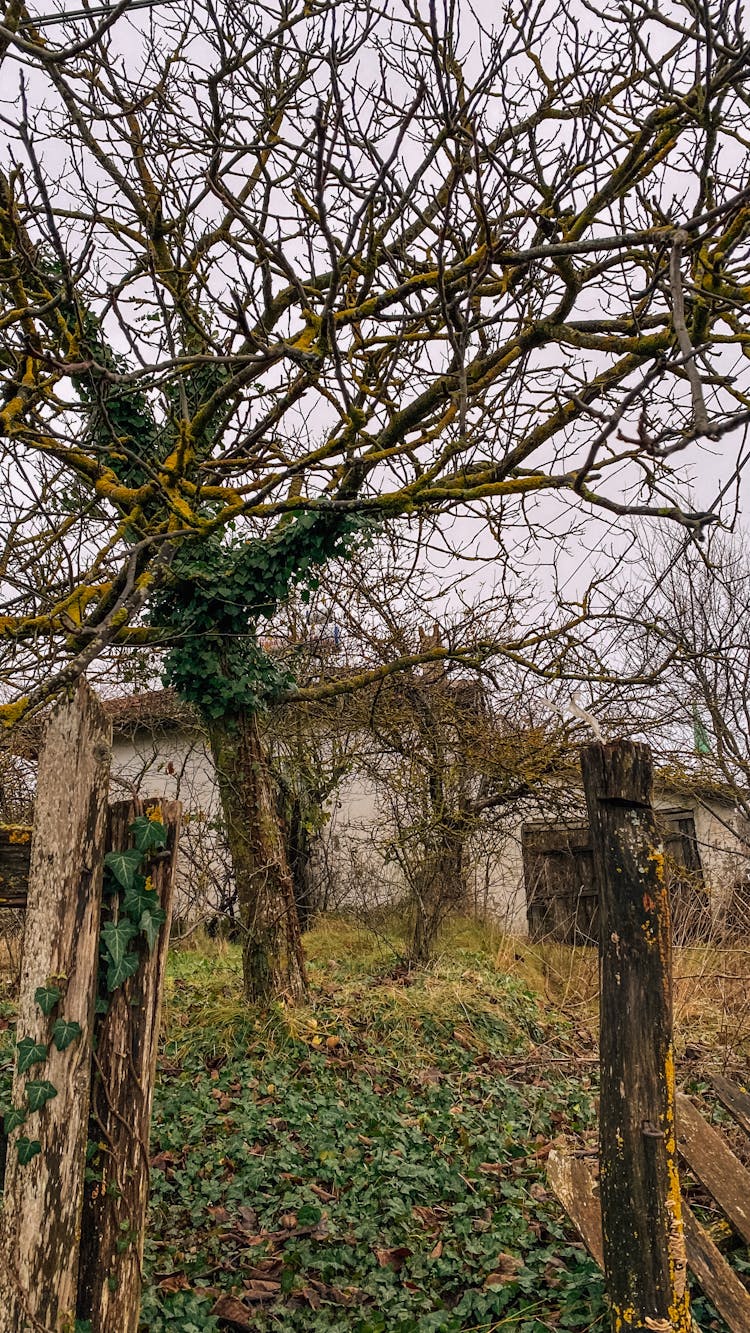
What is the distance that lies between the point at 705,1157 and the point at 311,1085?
3417 mm

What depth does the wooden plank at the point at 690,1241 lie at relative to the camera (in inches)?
123

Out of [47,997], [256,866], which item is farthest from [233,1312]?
[256,866]

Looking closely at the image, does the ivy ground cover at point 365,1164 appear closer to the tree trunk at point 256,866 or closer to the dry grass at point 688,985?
the tree trunk at point 256,866

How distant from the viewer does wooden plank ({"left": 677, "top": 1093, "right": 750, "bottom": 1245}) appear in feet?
12.1

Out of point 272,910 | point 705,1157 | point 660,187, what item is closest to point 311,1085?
point 272,910

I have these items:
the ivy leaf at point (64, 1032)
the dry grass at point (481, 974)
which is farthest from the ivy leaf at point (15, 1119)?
the dry grass at point (481, 974)

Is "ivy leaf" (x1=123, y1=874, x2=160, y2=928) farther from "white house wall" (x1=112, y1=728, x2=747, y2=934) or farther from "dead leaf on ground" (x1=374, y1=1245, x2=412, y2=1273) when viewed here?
"white house wall" (x1=112, y1=728, x2=747, y2=934)

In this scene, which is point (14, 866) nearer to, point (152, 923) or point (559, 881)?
point (152, 923)

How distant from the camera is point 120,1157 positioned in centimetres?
282

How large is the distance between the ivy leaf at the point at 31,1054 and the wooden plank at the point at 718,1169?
108 inches

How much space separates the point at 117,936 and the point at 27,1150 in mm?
652

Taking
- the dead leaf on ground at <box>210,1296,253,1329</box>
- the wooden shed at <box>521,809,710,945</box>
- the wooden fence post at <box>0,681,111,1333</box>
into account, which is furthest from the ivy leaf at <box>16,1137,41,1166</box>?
the wooden shed at <box>521,809,710,945</box>

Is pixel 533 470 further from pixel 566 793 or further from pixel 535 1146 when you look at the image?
pixel 566 793

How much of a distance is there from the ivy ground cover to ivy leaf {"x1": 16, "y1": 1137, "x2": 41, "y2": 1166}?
154 centimetres
